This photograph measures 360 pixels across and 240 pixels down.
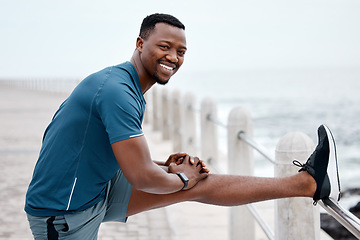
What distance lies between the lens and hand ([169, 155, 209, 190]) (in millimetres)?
2693

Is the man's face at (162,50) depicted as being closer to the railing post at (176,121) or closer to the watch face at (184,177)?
the watch face at (184,177)

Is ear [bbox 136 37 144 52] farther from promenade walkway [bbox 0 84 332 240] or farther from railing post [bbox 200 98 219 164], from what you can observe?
railing post [bbox 200 98 219 164]

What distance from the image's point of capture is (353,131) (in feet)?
85.1

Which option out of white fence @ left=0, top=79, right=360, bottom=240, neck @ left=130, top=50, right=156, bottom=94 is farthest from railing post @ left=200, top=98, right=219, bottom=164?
neck @ left=130, top=50, right=156, bottom=94

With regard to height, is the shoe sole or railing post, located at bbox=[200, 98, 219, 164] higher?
the shoe sole

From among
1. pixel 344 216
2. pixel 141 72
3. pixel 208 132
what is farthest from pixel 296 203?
pixel 208 132

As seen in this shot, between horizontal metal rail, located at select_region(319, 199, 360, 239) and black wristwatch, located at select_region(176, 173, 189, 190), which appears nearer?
horizontal metal rail, located at select_region(319, 199, 360, 239)

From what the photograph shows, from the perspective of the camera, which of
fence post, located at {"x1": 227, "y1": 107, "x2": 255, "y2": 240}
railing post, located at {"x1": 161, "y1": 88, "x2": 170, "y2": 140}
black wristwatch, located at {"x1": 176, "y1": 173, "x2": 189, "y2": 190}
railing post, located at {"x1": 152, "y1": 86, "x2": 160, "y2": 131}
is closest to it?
black wristwatch, located at {"x1": 176, "y1": 173, "x2": 189, "y2": 190}

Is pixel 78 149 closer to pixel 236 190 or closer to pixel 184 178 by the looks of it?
pixel 184 178

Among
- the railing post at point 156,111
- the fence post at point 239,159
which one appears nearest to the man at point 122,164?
the fence post at point 239,159

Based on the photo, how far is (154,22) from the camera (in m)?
2.68

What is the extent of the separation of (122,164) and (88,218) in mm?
491

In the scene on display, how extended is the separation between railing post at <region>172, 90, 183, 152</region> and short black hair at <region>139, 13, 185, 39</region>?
250 inches

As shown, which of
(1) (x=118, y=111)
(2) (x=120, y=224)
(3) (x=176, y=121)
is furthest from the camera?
(3) (x=176, y=121)
